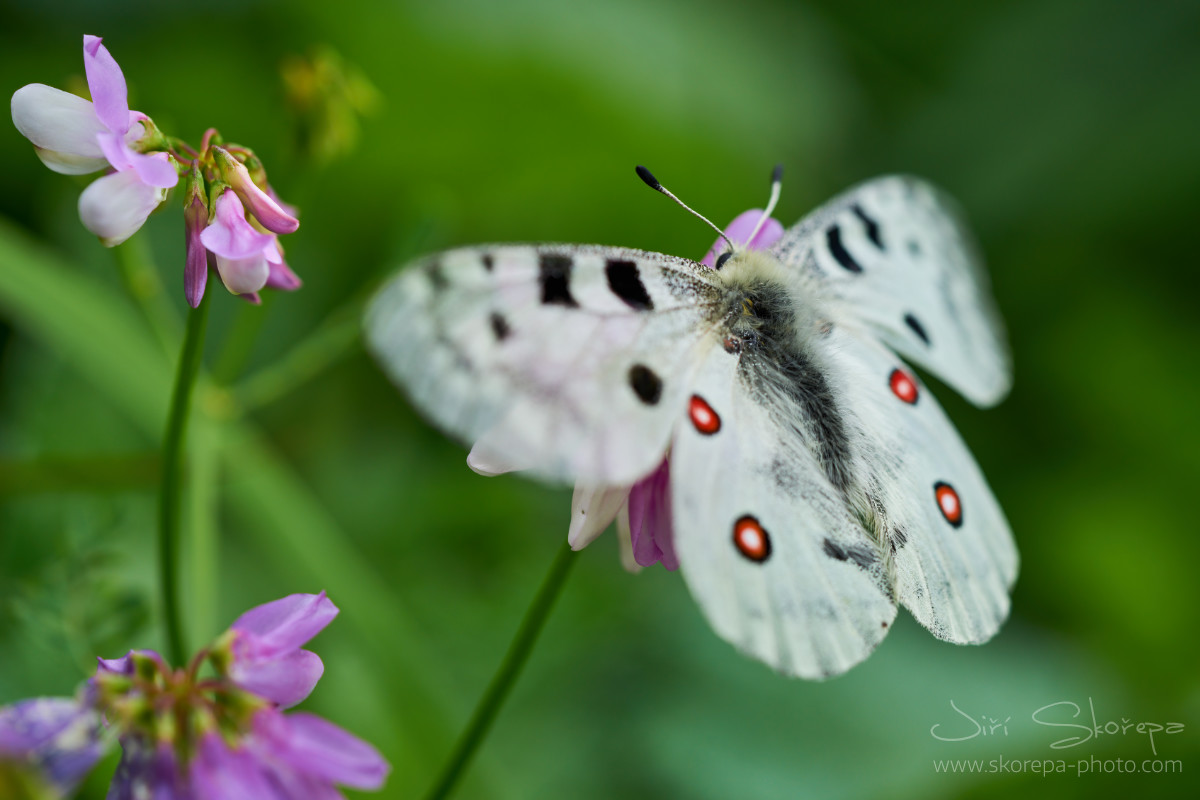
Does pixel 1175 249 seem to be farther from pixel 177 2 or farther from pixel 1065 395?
pixel 177 2

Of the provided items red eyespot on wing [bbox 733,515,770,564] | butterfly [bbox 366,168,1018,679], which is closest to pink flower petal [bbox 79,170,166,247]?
butterfly [bbox 366,168,1018,679]

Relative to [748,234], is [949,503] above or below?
below

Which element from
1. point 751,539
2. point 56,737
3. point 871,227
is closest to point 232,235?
point 56,737

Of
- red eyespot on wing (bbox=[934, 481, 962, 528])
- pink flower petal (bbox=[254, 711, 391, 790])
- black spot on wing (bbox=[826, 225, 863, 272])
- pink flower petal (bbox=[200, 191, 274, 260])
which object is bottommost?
pink flower petal (bbox=[254, 711, 391, 790])

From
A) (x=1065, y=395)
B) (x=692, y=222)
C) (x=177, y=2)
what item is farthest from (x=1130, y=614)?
(x=177, y=2)

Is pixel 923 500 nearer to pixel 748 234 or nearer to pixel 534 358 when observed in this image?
pixel 748 234

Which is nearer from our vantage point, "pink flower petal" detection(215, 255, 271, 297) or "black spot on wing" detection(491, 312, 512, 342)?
"black spot on wing" detection(491, 312, 512, 342)

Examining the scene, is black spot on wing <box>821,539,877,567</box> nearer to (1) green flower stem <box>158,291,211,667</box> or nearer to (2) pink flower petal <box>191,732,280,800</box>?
(2) pink flower petal <box>191,732,280,800</box>
